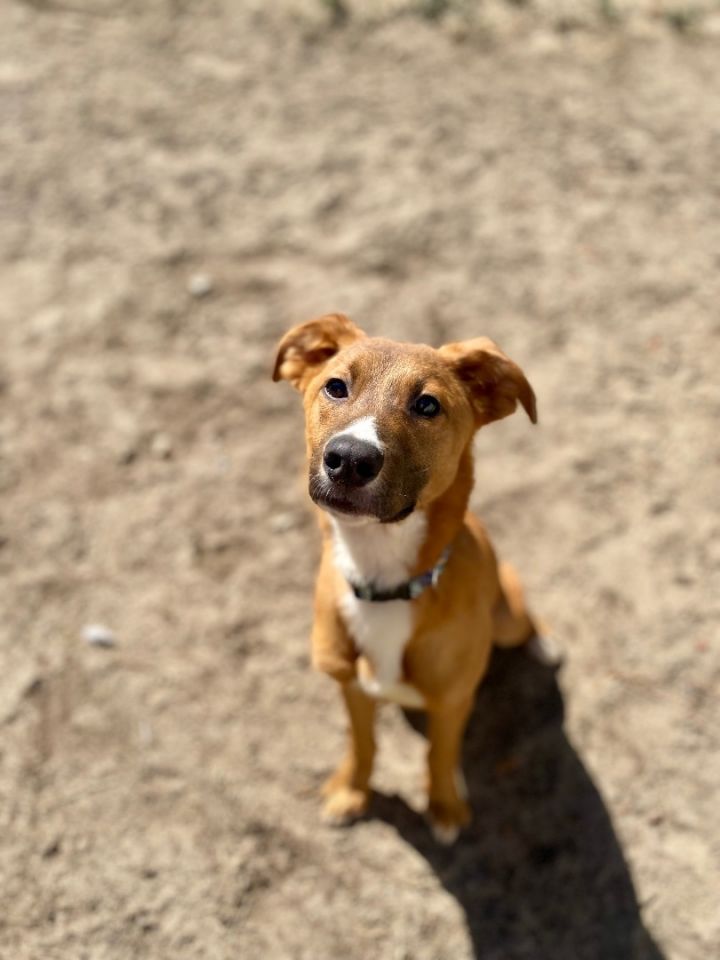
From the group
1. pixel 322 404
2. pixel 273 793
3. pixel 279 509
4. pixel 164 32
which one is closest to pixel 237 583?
pixel 279 509

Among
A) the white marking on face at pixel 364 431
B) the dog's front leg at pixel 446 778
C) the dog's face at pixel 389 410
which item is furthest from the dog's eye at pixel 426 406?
the dog's front leg at pixel 446 778

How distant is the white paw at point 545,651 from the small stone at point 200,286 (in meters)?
2.87

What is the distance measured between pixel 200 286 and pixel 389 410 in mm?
3153

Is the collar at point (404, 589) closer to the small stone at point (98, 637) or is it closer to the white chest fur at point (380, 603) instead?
the white chest fur at point (380, 603)

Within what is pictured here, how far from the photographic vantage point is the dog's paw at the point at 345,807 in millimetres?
3822

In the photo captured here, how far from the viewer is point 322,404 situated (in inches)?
107

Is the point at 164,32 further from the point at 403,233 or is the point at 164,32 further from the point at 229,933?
the point at 229,933

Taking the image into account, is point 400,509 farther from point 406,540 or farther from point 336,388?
point 336,388

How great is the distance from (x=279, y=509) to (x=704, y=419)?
2434 millimetres

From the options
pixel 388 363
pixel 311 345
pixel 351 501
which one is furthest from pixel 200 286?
pixel 351 501

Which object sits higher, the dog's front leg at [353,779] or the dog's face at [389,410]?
the dog's face at [389,410]

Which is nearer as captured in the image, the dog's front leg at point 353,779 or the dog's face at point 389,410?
the dog's face at point 389,410

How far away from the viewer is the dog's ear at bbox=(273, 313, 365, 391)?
298 centimetres

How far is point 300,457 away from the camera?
482 centimetres
